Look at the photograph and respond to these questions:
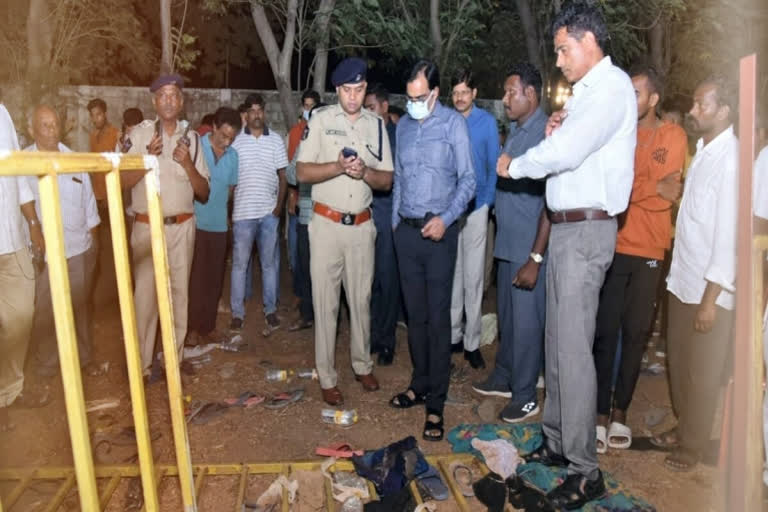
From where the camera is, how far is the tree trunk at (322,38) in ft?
35.3

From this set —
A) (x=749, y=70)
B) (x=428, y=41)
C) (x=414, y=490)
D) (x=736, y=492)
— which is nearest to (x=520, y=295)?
(x=414, y=490)

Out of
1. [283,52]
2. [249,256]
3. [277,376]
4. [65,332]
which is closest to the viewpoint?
[65,332]

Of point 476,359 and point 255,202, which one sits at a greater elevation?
point 255,202

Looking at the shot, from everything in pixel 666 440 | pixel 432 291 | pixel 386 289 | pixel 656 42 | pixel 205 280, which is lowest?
pixel 666 440

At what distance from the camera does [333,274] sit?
16.0 feet

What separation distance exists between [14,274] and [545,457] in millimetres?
3844

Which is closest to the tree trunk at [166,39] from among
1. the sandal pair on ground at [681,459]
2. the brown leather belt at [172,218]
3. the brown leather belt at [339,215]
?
the brown leather belt at [172,218]

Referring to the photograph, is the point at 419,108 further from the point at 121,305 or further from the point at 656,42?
the point at 656,42

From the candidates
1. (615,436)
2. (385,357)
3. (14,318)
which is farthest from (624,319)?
(14,318)

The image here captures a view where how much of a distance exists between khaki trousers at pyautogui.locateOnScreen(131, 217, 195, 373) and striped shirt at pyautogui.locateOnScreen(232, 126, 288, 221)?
4.83 ft

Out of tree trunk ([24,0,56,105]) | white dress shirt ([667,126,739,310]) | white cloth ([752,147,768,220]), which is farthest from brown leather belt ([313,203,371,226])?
tree trunk ([24,0,56,105])

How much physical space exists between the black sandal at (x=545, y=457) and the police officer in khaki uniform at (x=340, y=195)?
5.28ft

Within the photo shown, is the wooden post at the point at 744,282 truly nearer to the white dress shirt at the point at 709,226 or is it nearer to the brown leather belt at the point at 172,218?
the white dress shirt at the point at 709,226

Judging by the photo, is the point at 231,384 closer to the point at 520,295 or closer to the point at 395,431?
the point at 395,431
